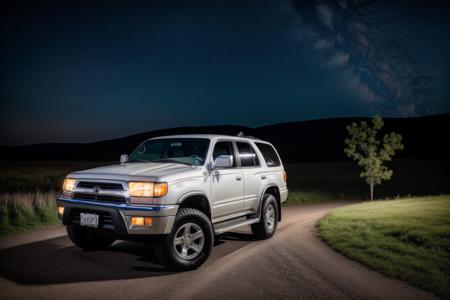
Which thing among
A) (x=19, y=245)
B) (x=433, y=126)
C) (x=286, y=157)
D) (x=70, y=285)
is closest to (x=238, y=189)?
(x=70, y=285)

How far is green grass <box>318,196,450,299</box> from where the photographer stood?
238 inches

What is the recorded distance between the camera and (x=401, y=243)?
8039 millimetres

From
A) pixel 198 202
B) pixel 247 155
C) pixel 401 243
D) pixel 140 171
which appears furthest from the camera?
pixel 247 155

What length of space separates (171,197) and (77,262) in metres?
2.18

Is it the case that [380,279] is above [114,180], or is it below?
below

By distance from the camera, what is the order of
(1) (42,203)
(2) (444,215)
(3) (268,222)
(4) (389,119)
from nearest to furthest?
1. (3) (268,222)
2. (2) (444,215)
3. (1) (42,203)
4. (4) (389,119)

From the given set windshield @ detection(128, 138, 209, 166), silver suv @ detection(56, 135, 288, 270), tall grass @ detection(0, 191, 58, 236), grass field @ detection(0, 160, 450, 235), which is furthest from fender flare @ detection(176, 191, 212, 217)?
grass field @ detection(0, 160, 450, 235)

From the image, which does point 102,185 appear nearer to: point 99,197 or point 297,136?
point 99,197

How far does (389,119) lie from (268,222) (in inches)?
5718

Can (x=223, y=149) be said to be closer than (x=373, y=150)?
Yes

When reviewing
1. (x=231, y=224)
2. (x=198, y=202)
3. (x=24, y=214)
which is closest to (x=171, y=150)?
(x=198, y=202)

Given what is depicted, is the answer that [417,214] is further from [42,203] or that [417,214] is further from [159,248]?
[42,203]

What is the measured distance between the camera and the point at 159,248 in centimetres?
620

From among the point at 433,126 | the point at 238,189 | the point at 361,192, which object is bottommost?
the point at 361,192
